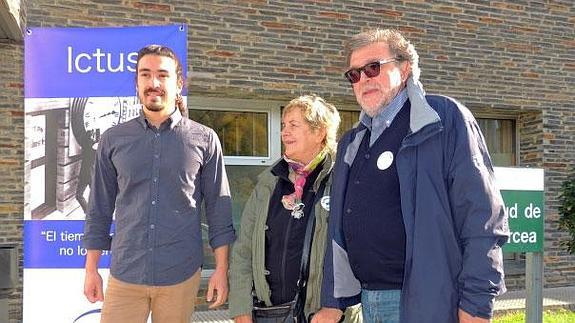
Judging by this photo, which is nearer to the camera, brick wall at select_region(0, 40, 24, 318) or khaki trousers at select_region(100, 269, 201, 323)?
khaki trousers at select_region(100, 269, 201, 323)

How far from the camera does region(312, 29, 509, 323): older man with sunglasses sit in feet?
7.22

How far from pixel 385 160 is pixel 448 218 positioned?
329 millimetres

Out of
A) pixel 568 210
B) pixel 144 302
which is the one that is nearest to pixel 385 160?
pixel 144 302

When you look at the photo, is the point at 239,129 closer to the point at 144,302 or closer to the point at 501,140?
the point at 501,140

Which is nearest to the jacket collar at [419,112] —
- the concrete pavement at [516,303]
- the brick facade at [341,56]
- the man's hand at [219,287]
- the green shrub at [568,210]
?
the man's hand at [219,287]

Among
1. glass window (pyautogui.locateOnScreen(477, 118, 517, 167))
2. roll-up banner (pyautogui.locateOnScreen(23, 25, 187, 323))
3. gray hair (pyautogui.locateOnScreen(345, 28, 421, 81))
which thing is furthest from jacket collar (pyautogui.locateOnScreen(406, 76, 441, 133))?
glass window (pyautogui.locateOnScreen(477, 118, 517, 167))

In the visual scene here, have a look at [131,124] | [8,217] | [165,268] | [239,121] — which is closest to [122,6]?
[239,121]

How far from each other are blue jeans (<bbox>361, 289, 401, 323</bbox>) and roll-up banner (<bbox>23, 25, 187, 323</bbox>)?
211cm

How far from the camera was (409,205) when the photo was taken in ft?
7.56

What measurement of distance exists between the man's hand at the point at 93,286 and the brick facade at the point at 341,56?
3715 millimetres

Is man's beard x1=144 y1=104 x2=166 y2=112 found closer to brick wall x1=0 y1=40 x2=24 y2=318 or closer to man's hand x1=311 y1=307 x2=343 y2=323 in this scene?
man's hand x1=311 y1=307 x2=343 y2=323

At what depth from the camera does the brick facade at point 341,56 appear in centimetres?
653

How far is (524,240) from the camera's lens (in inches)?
184

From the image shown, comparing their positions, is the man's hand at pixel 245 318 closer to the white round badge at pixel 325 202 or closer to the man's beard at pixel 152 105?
the white round badge at pixel 325 202
